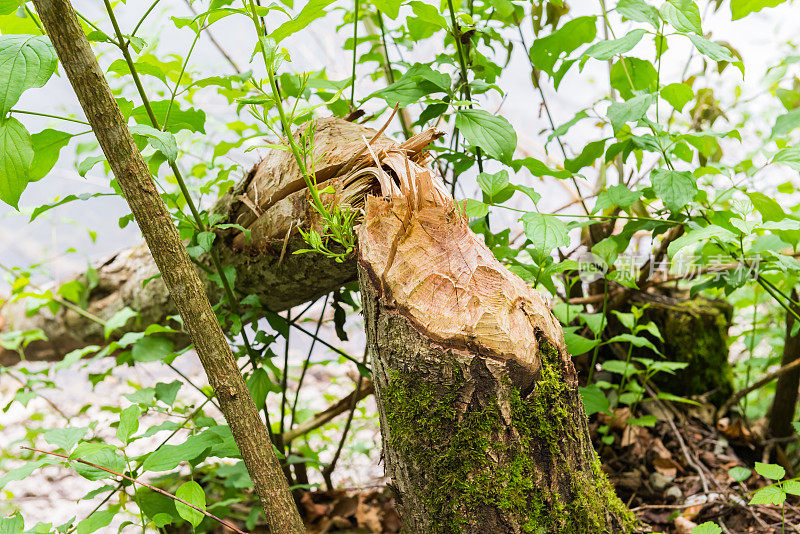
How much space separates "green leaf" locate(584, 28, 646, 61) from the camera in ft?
3.74

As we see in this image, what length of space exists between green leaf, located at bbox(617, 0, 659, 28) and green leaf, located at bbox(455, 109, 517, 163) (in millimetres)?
348

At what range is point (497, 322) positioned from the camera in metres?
0.94

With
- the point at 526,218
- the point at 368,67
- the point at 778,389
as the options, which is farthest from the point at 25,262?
the point at 778,389

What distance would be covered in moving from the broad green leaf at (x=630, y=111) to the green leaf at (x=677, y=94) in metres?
0.13

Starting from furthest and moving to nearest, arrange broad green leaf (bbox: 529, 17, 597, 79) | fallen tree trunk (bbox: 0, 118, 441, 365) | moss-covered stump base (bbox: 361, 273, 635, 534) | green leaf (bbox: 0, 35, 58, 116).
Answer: broad green leaf (bbox: 529, 17, 597, 79)
fallen tree trunk (bbox: 0, 118, 441, 365)
moss-covered stump base (bbox: 361, 273, 635, 534)
green leaf (bbox: 0, 35, 58, 116)

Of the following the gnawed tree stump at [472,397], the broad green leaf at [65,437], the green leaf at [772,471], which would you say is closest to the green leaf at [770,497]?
the green leaf at [772,471]

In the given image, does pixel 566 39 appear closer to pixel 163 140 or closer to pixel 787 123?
pixel 787 123

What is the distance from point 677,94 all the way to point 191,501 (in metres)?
1.39

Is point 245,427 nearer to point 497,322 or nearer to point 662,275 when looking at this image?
point 497,322

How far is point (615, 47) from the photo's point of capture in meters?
1.16

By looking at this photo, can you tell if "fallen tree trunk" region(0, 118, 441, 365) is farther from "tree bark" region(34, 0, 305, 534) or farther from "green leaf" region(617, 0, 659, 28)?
"green leaf" region(617, 0, 659, 28)

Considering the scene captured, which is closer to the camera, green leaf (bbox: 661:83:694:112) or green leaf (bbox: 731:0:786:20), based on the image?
green leaf (bbox: 731:0:786:20)

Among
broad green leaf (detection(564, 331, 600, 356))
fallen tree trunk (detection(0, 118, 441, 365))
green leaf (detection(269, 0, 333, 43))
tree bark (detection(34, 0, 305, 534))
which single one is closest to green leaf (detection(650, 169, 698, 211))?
broad green leaf (detection(564, 331, 600, 356))

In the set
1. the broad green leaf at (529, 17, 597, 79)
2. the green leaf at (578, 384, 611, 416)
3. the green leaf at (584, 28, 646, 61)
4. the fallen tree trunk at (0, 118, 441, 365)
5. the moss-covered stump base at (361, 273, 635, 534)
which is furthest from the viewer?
the green leaf at (578, 384, 611, 416)
